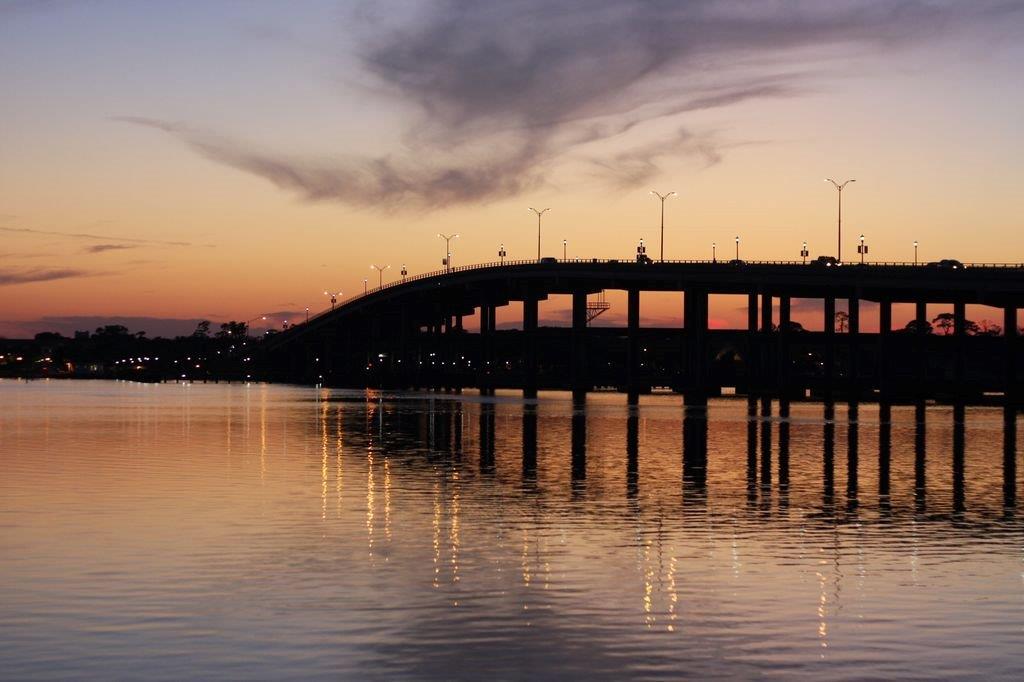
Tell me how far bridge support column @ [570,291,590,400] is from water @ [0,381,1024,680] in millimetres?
132365

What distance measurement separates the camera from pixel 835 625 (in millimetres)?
21422

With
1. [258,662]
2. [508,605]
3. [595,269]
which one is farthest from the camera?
[595,269]

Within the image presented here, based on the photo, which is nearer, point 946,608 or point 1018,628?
point 1018,628

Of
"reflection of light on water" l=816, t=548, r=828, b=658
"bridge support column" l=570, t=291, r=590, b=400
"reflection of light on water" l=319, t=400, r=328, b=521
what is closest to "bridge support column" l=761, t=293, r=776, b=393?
"bridge support column" l=570, t=291, r=590, b=400

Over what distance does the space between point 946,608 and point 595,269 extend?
160472 mm

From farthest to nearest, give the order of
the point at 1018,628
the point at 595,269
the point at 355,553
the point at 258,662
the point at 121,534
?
the point at 595,269
the point at 121,534
the point at 355,553
the point at 1018,628
the point at 258,662

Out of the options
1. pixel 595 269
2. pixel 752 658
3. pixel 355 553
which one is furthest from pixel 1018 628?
pixel 595 269

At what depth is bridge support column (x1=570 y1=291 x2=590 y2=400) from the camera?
630 ft

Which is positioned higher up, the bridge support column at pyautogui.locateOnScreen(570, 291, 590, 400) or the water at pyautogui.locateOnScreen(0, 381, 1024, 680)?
the bridge support column at pyautogui.locateOnScreen(570, 291, 590, 400)

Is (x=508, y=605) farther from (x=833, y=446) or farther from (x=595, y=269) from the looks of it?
(x=595, y=269)

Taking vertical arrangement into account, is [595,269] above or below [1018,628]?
above

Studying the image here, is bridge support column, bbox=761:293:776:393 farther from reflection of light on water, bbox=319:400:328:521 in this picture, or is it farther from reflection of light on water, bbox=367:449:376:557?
reflection of light on water, bbox=367:449:376:557

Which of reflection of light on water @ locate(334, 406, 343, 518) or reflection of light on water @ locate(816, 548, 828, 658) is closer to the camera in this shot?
reflection of light on water @ locate(816, 548, 828, 658)

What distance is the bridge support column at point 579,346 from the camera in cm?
19188
